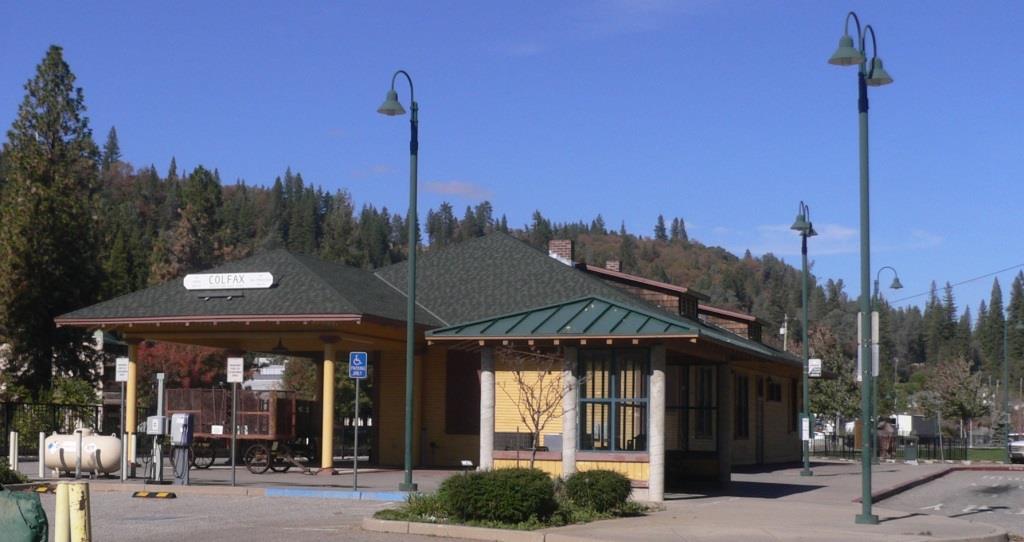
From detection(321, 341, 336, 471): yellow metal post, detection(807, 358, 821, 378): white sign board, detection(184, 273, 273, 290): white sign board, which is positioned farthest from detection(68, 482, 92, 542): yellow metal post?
detection(807, 358, 821, 378): white sign board

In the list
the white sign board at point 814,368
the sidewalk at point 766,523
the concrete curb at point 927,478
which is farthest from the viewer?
the white sign board at point 814,368

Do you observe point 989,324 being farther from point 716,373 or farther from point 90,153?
point 716,373

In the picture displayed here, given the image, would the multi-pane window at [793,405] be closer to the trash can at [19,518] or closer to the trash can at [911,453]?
the trash can at [911,453]

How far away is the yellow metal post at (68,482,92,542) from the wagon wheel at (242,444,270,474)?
72.3 ft

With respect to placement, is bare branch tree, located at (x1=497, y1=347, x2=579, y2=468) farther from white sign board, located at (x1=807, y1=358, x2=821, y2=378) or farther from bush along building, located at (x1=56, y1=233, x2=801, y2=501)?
white sign board, located at (x1=807, y1=358, x2=821, y2=378)

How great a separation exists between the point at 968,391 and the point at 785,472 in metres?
44.1

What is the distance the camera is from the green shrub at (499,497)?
57.6ft

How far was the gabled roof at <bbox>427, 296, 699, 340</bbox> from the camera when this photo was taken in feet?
73.1

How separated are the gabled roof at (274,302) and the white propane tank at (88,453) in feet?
14.8

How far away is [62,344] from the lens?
170 feet

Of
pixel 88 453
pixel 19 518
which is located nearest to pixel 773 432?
pixel 88 453

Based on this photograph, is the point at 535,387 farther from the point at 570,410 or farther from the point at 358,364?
the point at 570,410

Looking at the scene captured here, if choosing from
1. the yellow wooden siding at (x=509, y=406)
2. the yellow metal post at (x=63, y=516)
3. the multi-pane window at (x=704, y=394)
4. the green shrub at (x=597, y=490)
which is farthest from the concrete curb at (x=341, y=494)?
the yellow metal post at (x=63, y=516)

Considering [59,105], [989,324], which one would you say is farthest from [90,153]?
[989,324]
